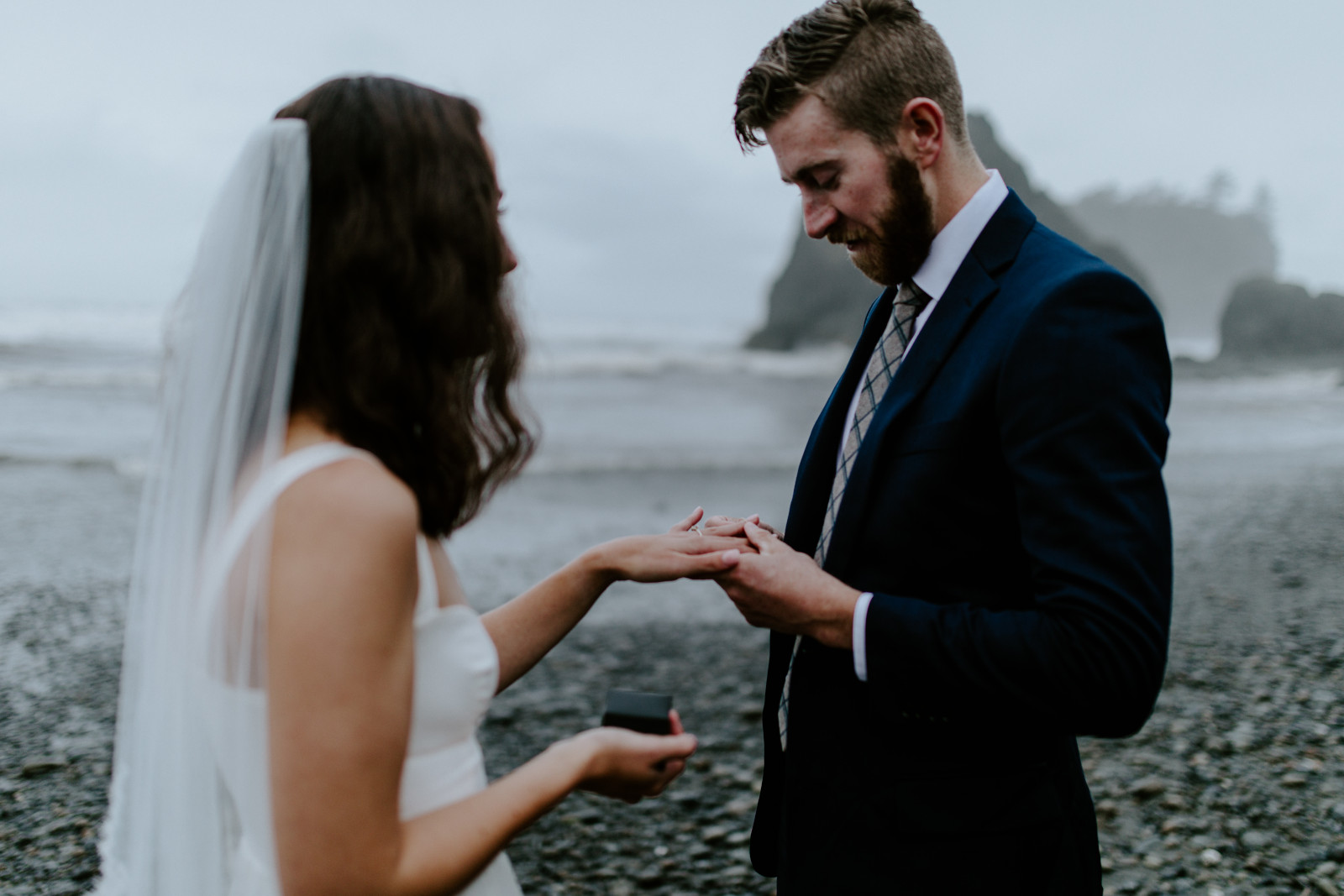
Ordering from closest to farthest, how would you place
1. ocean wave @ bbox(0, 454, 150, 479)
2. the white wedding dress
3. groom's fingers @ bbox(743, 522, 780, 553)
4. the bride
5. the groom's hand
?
the bride → the white wedding dress → the groom's hand → groom's fingers @ bbox(743, 522, 780, 553) → ocean wave @ bbox(0, 454, 150, 479)

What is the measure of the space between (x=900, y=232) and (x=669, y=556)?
102cm

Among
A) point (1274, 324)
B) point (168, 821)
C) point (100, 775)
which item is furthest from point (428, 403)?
point (1274, 324)

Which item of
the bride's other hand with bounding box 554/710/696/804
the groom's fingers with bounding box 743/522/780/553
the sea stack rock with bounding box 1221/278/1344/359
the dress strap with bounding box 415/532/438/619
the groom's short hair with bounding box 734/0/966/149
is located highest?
the sea stack rock with bounding box 1221/278/1344/359

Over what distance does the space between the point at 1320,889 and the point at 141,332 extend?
128 ft

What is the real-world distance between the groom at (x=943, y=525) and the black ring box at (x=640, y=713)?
14.3 inches

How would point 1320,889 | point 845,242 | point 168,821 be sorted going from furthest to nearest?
point 1320,889 < point 845,242 < point 168,821

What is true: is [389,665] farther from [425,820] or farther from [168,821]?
[168,821]

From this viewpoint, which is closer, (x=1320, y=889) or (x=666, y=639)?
(x=1320, y=889)

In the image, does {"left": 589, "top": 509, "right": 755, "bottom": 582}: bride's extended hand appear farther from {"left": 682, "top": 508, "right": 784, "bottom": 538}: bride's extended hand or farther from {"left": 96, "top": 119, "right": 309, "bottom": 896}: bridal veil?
{"left": 96, "top": 119, "right": 309, "bottom": 896}: bridal veil

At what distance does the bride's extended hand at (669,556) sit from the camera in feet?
6.80

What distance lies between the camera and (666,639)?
24.0 feet

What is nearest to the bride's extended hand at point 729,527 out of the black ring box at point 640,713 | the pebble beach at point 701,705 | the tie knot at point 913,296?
the black ring box at point 640,713

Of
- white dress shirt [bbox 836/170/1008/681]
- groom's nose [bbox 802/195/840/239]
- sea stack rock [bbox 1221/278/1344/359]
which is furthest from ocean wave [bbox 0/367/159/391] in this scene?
sea stack rock [bbox 1221/278/1344/359]

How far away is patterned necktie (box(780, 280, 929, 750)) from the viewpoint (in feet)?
7.12
